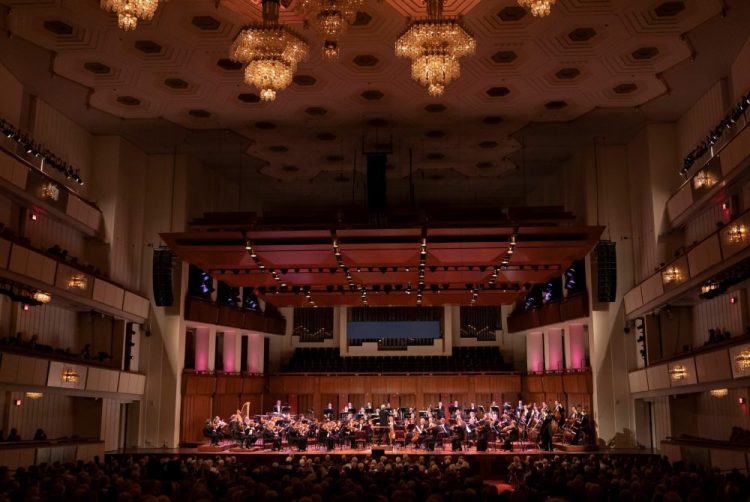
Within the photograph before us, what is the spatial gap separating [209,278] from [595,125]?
982cm

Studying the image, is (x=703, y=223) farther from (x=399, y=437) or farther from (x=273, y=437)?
(x=273, y=437)

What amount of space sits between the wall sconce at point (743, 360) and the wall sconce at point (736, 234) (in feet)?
5.37

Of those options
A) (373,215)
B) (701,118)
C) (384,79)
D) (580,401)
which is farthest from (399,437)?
(701,118)

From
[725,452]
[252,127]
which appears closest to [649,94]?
[725,452]

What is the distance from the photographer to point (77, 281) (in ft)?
47.1

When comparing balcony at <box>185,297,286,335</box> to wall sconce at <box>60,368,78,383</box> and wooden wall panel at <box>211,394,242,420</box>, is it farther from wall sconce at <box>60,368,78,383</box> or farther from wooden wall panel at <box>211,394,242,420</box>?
wall sconce at <box>60,368,78,383</box>

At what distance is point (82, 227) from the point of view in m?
15.9

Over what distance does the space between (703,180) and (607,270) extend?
3.49 meters

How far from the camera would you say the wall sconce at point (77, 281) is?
1416 centimetres

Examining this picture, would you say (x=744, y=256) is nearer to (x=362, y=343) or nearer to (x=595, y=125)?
(x=595, y=125)

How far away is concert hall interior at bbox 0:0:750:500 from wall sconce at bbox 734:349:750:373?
5 centimetres

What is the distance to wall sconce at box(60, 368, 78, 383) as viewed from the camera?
540 inches

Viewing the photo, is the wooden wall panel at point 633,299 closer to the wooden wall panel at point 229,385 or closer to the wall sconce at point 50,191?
the wooden wall panel at point 229,385

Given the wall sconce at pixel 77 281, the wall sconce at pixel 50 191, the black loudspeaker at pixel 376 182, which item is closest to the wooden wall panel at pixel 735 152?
the black loudspeaker at pixel 376 182
